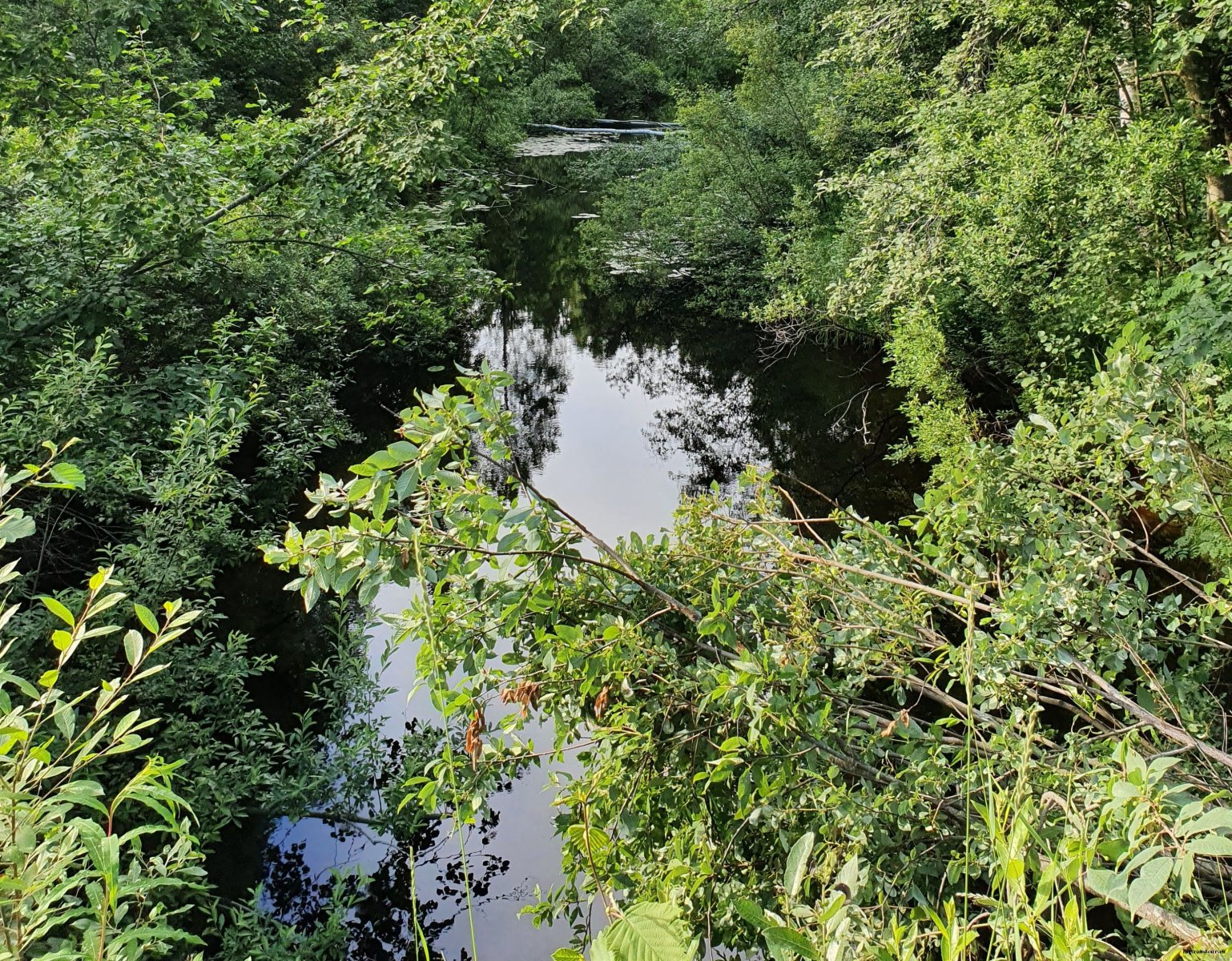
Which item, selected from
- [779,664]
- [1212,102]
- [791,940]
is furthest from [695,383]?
[791,940]

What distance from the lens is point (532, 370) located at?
12.1 metres

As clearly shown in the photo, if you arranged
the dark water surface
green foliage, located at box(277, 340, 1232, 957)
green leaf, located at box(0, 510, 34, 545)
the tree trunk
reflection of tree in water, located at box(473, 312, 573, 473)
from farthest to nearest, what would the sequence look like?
reflection of tree in water, located at box(473, 312, 573, 473), the tree trunk, the dark water surface, green foliage, located at box(277, 340, 1232, 957), green leaf, located at box(0, 510, 34, 545)

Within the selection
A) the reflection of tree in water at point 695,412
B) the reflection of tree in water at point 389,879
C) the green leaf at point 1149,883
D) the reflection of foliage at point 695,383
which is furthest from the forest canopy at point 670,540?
the reflection of tree in water at point 695,412

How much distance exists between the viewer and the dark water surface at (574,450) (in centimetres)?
397

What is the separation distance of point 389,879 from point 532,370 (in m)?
9.01

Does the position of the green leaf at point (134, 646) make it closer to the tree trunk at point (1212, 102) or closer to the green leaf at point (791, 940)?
the green leaf at point (791, 940)

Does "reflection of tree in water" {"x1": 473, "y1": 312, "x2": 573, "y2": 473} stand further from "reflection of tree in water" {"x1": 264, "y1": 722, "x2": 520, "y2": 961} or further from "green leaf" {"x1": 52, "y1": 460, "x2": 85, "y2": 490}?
"green leaf" {"x1": 52, "y1": 460, "x2": 85, "y2": 490}

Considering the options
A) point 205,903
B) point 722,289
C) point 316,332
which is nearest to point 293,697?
point 205,903

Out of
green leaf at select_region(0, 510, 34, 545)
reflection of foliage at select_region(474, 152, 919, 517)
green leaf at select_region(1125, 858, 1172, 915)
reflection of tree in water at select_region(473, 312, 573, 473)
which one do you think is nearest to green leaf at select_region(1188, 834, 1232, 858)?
green leaf at select_region(1125, 858, 1172, 915)

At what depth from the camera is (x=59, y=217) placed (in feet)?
15.0

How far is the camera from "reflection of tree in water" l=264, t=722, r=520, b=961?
12.3 feet

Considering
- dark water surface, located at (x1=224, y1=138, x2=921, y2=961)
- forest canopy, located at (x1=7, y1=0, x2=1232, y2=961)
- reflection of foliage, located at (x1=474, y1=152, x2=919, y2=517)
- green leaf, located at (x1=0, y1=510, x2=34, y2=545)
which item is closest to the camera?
green leaf, located at (x1=0, y1=510, x2=34, y2=545)

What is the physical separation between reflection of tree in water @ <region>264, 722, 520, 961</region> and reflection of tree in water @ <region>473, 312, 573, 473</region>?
5.35 metres

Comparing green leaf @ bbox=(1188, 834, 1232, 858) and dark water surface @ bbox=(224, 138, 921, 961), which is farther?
dark water surface @ bbox=(224, 138, 921, 961)
